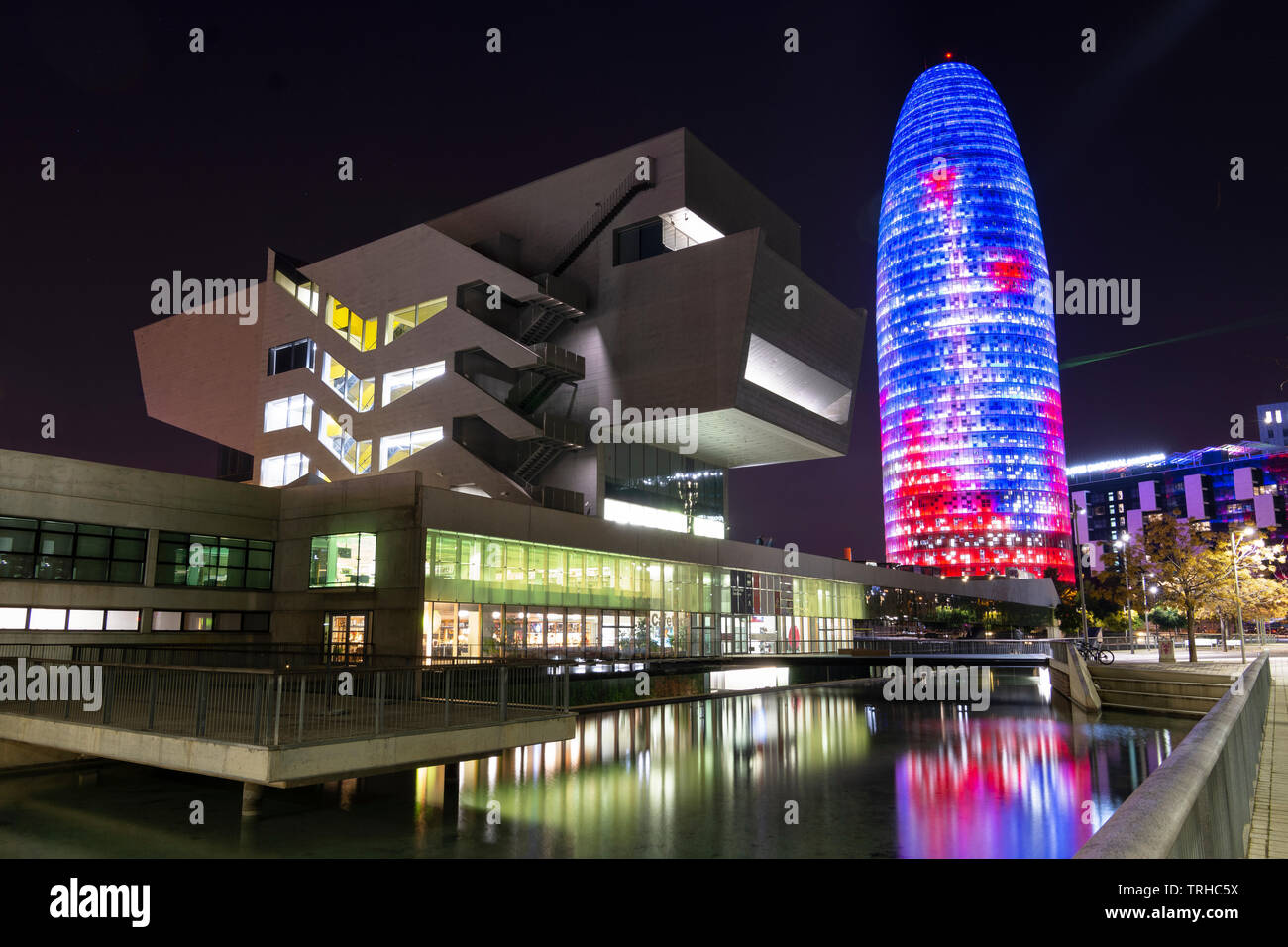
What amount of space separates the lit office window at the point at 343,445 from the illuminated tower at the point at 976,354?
140 meters

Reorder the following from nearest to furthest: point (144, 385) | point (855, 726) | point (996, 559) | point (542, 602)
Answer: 1. point (855, 726)
2. point (542, 602)
3. point (144, 385)
4. point (996, 559)

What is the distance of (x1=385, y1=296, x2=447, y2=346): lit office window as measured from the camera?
170ft

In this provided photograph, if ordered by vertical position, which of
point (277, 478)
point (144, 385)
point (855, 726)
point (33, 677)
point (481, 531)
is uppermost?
point (144, 385)

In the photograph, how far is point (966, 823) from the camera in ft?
55.8

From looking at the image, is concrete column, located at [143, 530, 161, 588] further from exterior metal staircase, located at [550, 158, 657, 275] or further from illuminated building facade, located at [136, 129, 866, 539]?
exterior metal staircase, located at [550, 158, 657, 275]

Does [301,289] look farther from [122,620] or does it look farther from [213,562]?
[122,620]

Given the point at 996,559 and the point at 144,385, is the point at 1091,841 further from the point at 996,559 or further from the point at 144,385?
the point at 996,559

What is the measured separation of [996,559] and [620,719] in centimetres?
15102

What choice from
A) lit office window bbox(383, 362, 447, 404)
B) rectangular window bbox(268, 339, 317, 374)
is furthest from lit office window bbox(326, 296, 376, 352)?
lit office window bbox(383, 362, 447, 404)

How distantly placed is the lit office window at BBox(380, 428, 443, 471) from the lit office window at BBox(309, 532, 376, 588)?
38.9 ft

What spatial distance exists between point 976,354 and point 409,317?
5636 inches

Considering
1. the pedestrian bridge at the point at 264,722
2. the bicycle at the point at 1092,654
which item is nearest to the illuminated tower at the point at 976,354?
the bicycle at the point at 1092,654

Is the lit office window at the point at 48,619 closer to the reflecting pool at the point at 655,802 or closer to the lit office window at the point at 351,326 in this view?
the reflecting pool at the point at 655,802

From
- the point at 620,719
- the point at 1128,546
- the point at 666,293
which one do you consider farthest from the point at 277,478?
the point at 1128,546
